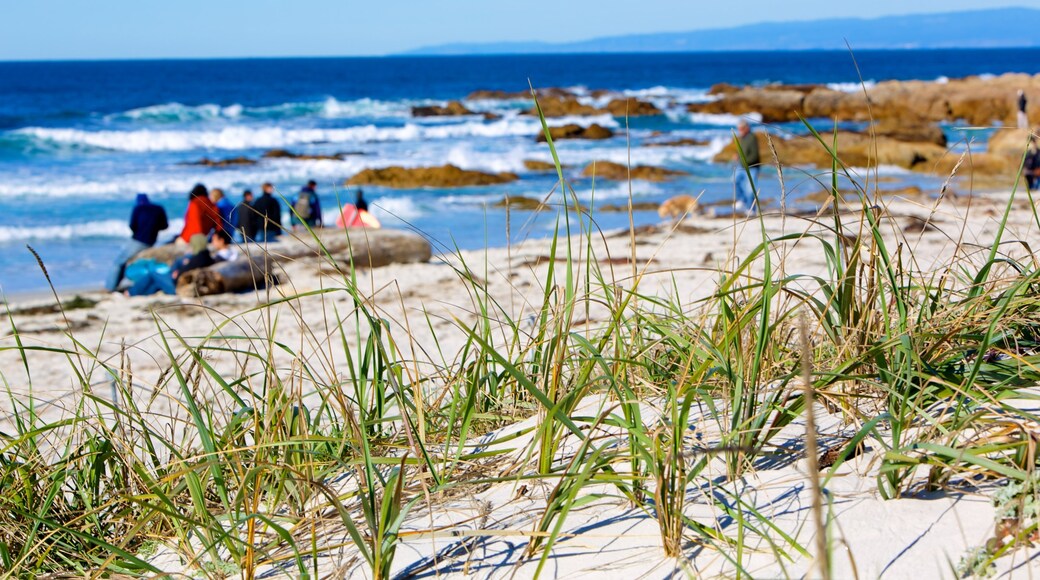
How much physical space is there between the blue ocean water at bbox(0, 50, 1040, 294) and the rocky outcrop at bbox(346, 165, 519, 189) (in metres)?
0.54

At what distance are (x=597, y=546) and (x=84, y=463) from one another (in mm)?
1288

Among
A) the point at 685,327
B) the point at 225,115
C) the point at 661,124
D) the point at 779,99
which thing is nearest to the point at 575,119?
the point at 661,124

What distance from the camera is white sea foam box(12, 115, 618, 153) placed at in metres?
30.0

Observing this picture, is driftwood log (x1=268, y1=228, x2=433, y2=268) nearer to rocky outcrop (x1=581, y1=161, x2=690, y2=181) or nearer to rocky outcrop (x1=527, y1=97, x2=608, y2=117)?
rocky outcrop (x1=581, y1=161, x2=690, y2=181)

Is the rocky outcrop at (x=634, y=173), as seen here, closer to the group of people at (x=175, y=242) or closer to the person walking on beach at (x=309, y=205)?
the person walking on beach at (x=309, y=205)

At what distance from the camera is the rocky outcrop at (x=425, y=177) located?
19812 millimetres

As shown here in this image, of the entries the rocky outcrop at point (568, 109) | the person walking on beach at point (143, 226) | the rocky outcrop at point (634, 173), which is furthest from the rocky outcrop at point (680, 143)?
the person walking on beach at point (143, 226)

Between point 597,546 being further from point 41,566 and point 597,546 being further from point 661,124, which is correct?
point 661,124

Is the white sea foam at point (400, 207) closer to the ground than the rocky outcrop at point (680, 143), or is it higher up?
closer to the ground

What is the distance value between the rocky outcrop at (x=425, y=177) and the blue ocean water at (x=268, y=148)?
539mm

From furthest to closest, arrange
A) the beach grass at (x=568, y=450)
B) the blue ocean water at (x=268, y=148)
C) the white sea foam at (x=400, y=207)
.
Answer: the white sea foam at (x=400, y=207) < the blue ocean water at (x=268, y=148) < the beach grass at (x=568, y=450)

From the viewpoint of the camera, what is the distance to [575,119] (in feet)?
127

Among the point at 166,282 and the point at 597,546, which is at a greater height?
the point at 597,546

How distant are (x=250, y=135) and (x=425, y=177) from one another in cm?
1496
